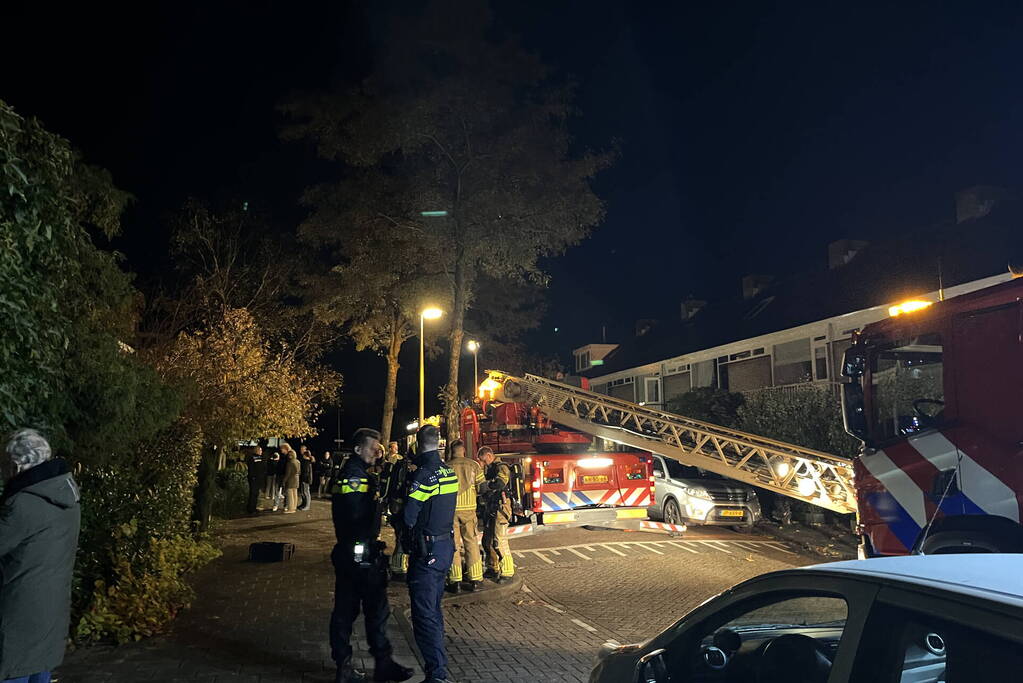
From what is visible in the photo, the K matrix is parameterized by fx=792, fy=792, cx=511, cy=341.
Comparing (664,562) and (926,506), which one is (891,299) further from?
(926,506)

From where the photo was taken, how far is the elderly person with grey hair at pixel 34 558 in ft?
12.2

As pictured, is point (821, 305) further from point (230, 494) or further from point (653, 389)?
point (230, 494)

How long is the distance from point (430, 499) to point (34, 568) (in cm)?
246

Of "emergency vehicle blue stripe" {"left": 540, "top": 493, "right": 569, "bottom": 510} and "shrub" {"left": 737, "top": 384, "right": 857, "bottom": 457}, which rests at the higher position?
"shrub" {"left": 737, "top": 384, "right": 857, "bottom": 457}

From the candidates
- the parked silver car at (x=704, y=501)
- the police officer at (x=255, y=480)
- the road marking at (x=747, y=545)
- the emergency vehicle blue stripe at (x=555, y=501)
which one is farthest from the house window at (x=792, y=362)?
the police officer at (x=255, y=480)

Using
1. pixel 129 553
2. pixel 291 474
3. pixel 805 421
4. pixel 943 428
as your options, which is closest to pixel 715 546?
pixel 805 421

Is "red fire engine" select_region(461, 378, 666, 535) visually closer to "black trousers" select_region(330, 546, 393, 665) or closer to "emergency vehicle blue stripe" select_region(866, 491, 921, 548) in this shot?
"emergency vehicle blue stripe" select_region(866, 491, 921, 548)

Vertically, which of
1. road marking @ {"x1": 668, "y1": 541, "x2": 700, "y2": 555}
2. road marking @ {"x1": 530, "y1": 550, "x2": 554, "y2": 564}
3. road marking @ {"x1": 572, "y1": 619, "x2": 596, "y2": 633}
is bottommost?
road marking @ {"x1": 572, "y1": 619, "x2": 596, "y2": 633}

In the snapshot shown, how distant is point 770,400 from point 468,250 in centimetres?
680

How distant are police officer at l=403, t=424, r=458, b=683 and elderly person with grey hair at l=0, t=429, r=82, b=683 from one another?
2.13 metres

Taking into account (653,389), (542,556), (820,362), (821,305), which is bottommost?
(542,556)

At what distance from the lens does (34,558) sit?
12.4 feet

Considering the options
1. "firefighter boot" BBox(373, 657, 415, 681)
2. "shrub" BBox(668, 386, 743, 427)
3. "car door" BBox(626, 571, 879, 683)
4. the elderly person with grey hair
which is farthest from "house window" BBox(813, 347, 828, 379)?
the elderly person with grey hair

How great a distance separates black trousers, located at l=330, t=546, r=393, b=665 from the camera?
5430 mm
